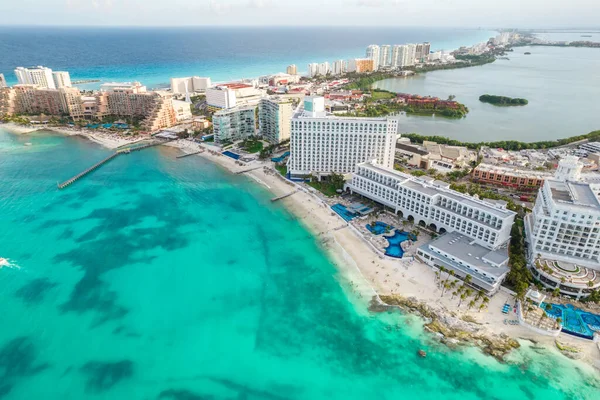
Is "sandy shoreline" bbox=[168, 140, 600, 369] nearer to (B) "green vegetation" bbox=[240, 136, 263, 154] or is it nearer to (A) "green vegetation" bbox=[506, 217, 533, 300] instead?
(A) "green vegetation" bbox=[506, 217, 533, 300]

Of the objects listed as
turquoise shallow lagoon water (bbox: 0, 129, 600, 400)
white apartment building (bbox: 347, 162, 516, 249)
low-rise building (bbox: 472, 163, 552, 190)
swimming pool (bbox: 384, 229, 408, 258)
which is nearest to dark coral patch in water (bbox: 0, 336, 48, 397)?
turquoise shallow lagoon water (bbox: 0, 129, 600, 400)

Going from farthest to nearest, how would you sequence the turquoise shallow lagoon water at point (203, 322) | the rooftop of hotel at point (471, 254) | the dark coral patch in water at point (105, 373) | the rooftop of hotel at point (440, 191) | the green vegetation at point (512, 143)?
the green vegetation at point (512, 143) → the rooftop of hotel at point (440, 191) → the rooftop of hotel at point (471, 254) → the turquoise shallow lagoon water at point (203, 322) → the dark coral patch in water at point (105, 373)

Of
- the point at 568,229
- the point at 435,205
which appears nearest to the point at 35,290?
the point at 435,205

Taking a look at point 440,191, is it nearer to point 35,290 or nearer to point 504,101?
point 35,290

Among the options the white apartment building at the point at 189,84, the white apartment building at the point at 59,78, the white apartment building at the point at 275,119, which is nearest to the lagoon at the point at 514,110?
the white apartment building at the point at 275,119

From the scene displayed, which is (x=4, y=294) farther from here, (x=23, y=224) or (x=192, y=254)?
(x=192, y=254)

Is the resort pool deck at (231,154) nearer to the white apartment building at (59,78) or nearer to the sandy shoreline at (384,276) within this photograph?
the sandy shoreline at (384,276)

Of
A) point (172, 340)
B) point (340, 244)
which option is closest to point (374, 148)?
point (340, 244)
